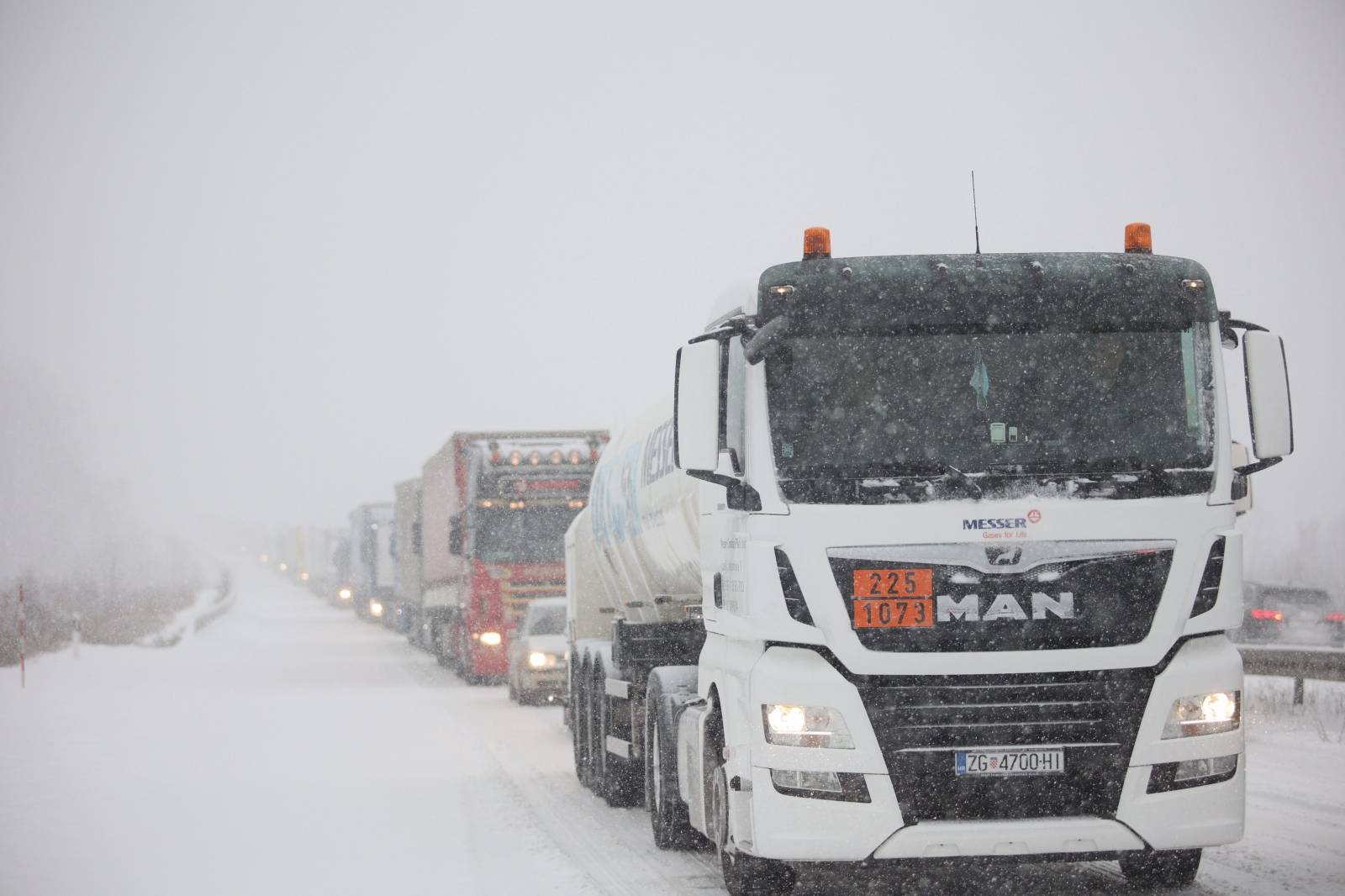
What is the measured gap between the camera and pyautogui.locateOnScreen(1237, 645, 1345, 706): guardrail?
1623cm

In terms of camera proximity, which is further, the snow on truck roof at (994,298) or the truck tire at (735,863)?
the truck tire at (735,863)

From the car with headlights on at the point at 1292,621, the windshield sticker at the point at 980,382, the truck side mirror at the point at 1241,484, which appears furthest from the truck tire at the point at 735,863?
the car with headlights on at the point at 1292,621

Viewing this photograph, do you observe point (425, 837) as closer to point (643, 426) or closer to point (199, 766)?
point (643, 426)

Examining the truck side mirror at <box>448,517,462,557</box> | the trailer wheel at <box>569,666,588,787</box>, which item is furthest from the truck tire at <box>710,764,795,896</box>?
the truck side mirror at <box>448,517,462,557</box>

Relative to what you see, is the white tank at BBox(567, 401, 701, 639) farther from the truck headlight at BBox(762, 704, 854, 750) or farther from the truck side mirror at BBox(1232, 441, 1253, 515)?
the truck side mirror at BBox(1232, 441, 1253, 515)

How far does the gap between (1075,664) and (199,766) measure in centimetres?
1120

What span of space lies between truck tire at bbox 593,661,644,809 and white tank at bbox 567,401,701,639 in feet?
2.85

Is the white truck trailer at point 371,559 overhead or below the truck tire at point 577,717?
overhead

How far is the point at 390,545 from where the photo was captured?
5384 cm

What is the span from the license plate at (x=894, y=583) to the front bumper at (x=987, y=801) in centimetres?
40

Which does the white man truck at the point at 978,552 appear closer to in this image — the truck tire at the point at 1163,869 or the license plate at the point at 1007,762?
the license plate at the point at 1007,762

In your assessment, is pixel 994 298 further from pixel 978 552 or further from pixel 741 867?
pixel 741 867

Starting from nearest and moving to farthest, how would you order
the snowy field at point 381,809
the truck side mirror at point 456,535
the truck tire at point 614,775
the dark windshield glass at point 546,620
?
the snowy field at point 381,809 → the truck tire at point 614,775 → the dark windshield glass at point 546,620 → the truck side mirror at point 456,535

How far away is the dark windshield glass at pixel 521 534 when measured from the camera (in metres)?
28.1
